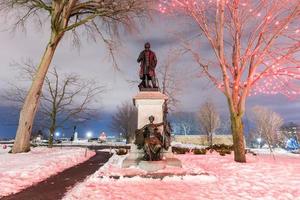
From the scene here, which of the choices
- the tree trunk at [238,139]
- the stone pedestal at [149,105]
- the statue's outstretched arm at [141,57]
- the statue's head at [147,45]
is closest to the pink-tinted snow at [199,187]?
the stone pedestal at [149,105]

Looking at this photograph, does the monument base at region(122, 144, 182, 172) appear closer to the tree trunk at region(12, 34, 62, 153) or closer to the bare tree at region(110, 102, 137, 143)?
the tree trunk at region(12, 34, 62, 153)

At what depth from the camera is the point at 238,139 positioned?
40.3 feet

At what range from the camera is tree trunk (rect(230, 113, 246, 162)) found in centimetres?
1216

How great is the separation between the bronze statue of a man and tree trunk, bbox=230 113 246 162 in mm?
4314

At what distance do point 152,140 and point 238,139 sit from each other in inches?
191

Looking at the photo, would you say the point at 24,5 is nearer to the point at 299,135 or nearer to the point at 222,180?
the point at 222,180

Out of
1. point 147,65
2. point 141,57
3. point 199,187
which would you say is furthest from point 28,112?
point 199,187

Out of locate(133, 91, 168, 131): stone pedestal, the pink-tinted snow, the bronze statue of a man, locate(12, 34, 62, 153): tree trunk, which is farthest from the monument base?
locate(12, 34, 62, 153): tree trunk

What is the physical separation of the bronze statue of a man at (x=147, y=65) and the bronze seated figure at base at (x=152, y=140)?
2.03 meters

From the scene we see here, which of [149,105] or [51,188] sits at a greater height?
[149,105]

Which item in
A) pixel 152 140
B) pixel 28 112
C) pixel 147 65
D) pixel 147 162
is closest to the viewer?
pixel 147 162

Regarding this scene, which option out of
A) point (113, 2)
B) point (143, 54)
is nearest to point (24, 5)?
point (113, 2)

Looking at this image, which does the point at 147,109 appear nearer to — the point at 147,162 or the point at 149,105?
the point at 149,105

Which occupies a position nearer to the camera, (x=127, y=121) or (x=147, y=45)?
(x=147, y=45)
